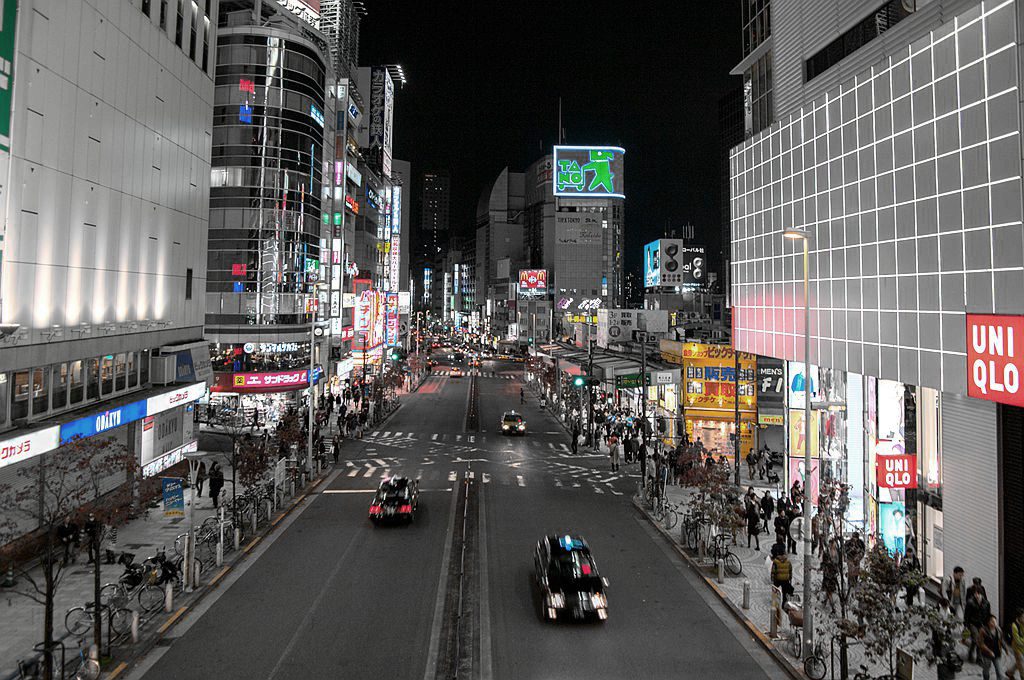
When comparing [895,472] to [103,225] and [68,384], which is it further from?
[103,225]

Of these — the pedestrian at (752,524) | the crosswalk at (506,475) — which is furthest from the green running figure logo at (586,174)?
the pedestrian at (752,524)

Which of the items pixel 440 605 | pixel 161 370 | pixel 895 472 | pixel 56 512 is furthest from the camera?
pixel 161 370

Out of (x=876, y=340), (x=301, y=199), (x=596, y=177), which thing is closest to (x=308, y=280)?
(x=301, y=199)

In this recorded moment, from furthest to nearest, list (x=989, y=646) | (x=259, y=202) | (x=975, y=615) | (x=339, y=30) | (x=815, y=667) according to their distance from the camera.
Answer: (x=339, y=30) → (x=259, y=202) → (x=975, y=615) → (x=815, y=667) → (x=989, y=646)

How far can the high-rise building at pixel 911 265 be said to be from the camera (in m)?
15.8

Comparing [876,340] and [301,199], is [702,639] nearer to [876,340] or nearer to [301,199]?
[876,340]

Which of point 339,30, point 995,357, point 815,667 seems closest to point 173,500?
point 815,667

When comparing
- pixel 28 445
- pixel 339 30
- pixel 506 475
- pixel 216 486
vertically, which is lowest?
pixel 506 475

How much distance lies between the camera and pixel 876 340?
2144 centimetres

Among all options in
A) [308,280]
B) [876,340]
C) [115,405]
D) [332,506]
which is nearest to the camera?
[876,340]

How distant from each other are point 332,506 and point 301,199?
32349 mm

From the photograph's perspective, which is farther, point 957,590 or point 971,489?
point 971,489

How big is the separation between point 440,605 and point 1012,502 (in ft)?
47.0

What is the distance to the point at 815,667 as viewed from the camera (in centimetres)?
1295
